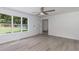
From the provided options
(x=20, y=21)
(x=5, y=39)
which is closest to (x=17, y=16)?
(x=20, y=21)

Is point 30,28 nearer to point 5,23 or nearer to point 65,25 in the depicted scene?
point 5,23

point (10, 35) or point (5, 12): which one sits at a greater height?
point (5, 12)

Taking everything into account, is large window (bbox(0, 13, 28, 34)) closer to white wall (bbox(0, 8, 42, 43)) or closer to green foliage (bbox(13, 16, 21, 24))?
green foliage (bbox(13, 16, 21, 24))

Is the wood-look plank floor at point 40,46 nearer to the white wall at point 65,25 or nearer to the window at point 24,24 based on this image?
the white wall at point 65,25

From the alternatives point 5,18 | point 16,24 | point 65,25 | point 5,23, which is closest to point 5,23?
point 5,23

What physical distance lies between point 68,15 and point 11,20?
4911 millimetres

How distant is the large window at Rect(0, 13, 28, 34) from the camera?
17.2 feet

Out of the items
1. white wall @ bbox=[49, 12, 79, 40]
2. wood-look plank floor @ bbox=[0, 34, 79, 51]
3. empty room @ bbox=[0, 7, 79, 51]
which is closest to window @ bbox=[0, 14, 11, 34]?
empty room @ bbox=[0, 7, 79, 51]

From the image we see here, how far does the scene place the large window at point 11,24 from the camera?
525 cm

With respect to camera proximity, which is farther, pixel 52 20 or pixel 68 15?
pixel 52 20

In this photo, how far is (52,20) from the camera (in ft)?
28.5


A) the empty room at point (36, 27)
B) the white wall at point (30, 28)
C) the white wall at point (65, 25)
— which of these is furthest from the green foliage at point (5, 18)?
the white wall at point (65, 25)
